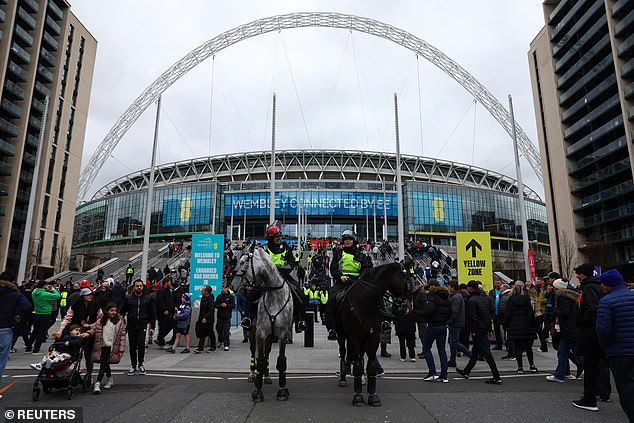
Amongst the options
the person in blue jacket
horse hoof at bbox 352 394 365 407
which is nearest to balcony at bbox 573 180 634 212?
the person in blue jacket

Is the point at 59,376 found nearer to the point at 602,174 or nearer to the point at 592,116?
the point at 602,174

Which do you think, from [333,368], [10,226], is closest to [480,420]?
[333,368]

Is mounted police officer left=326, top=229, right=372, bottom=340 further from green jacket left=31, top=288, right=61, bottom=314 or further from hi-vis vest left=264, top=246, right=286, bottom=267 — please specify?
green jacket left=31, top=288, right=61, bottom=314

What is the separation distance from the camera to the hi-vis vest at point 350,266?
922cm

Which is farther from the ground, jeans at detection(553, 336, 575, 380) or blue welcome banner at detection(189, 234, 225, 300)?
blue welcome banner at detection(189, 234, 225, 300)

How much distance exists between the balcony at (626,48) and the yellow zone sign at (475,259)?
5342 centimetres

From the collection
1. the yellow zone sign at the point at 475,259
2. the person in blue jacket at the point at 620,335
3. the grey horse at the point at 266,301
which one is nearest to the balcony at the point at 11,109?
the yellow zone sign at the point at 475,259

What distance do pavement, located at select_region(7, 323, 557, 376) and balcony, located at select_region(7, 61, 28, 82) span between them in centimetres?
5977

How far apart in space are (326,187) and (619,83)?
57.0 meters

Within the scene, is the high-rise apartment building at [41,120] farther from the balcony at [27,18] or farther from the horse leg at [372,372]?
the horse leg at [372,372]

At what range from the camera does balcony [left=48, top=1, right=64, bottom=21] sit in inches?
2675

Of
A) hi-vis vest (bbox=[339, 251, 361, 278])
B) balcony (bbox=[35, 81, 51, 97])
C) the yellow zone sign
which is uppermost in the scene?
balcony (bbox=[35, 81, 51, 97])

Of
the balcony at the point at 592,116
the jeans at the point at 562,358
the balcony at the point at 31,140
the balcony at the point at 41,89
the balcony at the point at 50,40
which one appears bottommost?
the jeans at the point at 562,358

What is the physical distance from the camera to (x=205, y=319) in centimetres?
1468
